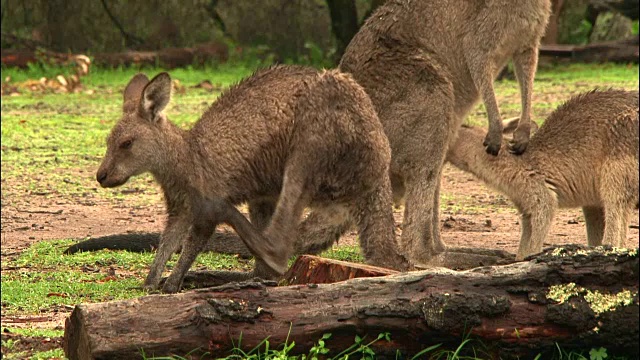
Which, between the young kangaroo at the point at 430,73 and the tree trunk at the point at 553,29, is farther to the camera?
the tree trunk at the point at 553,29

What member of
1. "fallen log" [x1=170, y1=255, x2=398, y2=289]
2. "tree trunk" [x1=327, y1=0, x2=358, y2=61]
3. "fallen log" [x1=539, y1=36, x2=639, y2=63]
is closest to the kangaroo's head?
"fallen log" [x1=170, y1=255, x2=398, y2=289]

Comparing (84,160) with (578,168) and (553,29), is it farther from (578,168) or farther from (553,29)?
(553,29)

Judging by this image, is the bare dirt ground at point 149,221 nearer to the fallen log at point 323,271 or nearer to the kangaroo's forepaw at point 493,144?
the kangaroo's forepaw at point 493,144

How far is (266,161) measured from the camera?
5324 mm

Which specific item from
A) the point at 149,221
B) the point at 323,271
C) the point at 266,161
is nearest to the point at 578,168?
the point at 266,161

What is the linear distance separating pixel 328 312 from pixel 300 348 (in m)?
0.16

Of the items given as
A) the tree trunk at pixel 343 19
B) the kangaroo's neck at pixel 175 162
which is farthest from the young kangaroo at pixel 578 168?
the tree trunk at pixel 343 19

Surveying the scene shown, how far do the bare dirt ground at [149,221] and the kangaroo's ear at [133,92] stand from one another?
1.47 m

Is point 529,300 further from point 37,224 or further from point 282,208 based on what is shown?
point 37,224

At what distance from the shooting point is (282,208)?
5211 millimetres

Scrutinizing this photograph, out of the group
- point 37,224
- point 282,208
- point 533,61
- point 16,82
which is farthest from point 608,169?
point 16,82

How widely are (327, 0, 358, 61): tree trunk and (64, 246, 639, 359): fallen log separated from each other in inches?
424

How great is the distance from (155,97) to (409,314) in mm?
2054

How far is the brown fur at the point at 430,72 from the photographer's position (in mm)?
6176
